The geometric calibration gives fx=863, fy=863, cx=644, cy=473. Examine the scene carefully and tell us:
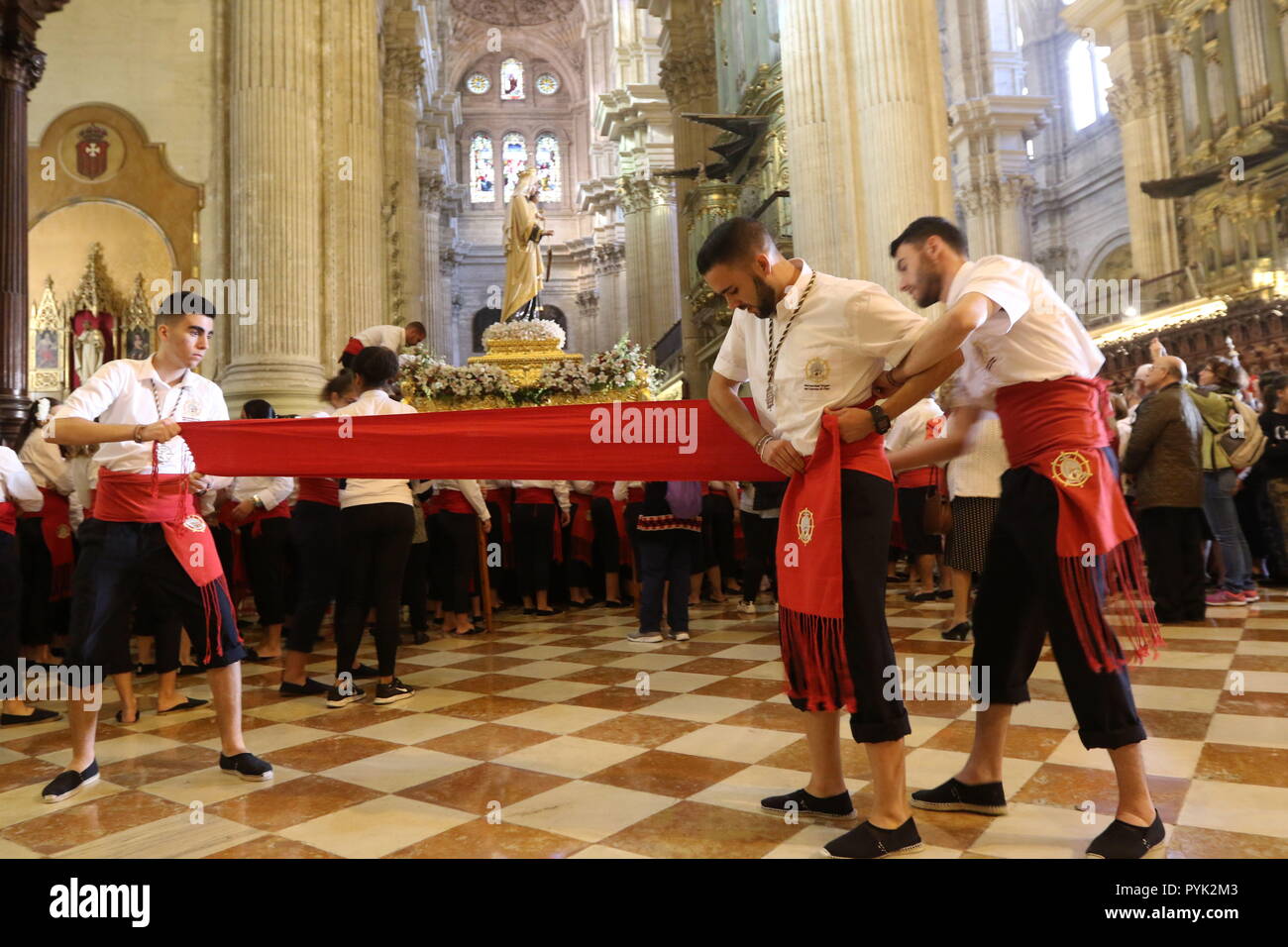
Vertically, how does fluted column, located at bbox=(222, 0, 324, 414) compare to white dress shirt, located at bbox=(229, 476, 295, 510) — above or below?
above

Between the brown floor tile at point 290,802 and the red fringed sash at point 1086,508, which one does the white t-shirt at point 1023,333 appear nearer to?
the red fringed sash at point 1086,508

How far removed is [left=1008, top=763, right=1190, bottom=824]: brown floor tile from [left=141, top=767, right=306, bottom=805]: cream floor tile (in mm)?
2512

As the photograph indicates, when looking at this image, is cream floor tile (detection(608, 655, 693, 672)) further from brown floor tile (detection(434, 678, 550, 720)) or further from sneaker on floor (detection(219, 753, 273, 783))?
sneaker on floor (detection(219, 753, 273, 783))

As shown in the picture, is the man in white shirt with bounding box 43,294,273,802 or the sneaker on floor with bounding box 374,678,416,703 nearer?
the man in white shirt with bounding box 43,294,273,802

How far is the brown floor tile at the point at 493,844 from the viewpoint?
233cm

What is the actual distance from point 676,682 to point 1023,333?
113 inches

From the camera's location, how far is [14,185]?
7.81m

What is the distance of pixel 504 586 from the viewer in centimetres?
839

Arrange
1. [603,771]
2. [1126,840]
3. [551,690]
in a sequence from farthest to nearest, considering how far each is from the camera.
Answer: [551,690] → [603,771] → [1126,840]

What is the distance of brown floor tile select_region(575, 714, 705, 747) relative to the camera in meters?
3.50

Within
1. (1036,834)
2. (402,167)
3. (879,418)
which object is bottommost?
(1036,834)

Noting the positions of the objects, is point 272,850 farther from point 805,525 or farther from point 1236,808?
point 1236,808

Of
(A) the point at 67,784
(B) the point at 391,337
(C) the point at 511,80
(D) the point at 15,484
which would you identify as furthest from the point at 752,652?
(C) the point at 511,80

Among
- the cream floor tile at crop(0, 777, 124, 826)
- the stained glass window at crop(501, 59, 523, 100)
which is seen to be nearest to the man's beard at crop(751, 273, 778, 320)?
the cream floor tile at crop(0, 777, 124, 826)
